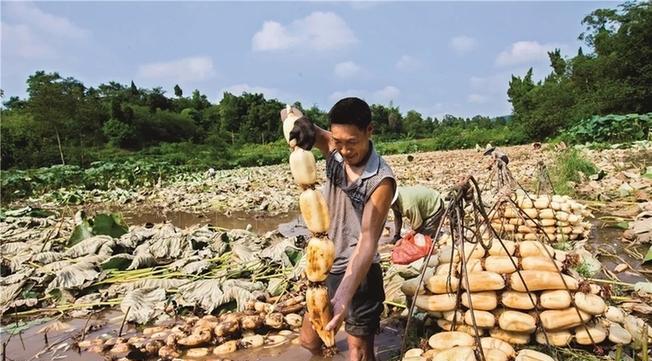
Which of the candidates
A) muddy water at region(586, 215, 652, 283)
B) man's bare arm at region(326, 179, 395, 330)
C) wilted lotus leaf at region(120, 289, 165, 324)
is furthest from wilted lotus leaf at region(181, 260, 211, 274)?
muddy water at region(586, 215, 652, 283)

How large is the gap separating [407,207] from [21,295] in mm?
4098

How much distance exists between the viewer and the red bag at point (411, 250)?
4.18 meters

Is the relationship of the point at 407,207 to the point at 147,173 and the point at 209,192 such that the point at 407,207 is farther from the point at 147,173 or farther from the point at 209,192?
the point at 147,173

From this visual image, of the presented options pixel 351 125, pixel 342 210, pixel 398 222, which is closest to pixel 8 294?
pixel 342 210

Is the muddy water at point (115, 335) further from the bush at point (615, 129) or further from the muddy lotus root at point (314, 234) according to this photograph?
the bush at point (615, 129)

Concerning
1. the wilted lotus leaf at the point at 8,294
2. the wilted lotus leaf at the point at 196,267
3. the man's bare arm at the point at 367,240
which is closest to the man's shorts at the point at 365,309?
the man's bare arm at the point at 367,240

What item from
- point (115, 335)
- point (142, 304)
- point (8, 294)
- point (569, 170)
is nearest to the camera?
point (115, 335)

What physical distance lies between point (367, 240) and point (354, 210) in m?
0.36

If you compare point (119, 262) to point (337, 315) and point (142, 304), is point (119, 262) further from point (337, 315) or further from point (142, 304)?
point (337, 315)

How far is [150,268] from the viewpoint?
15.8 feet

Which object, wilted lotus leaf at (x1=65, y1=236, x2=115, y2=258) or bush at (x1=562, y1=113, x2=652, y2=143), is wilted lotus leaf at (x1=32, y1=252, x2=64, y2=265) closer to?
wilted lotus leaf at (x1=65, y1=236, x2=115, y2=258)

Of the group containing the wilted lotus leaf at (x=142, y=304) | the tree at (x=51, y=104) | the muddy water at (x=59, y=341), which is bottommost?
the muddy water at (x=59, y=341)

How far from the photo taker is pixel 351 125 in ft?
7.63

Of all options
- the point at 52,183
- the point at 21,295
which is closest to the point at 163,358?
the point at 21,295
